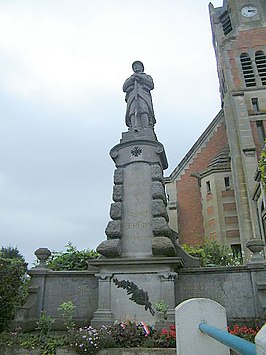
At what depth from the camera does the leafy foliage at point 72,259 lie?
13.7m

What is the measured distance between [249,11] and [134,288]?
125ft

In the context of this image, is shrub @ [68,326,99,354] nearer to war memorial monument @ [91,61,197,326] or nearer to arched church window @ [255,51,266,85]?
war memorial monument @ [91,61,197,326]

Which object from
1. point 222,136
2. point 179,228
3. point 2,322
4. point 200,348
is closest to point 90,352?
point 2,322

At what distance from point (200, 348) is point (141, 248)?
24.5 feet

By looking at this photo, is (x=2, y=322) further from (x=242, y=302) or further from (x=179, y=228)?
(x=179, y=228)

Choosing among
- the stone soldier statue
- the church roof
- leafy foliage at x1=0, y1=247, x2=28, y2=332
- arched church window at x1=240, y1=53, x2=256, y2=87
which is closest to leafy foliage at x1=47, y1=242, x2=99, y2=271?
leafy foliage at x1=0, y1=247, x2=28, y2=332

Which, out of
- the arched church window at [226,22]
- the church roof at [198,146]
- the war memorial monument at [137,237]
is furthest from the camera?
the arched church window at [226,22]

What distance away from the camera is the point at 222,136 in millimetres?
33781

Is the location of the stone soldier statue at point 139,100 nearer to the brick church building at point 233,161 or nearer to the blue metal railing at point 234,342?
the blue metal railing at point 234,342

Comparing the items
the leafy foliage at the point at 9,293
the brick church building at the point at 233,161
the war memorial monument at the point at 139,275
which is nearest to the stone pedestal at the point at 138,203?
the war memorial monument at the point at 139,275

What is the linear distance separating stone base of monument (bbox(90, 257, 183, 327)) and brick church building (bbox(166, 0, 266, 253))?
1728cm

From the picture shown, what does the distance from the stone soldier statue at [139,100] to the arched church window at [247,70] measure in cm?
2355

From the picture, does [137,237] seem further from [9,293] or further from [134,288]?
[9,293]

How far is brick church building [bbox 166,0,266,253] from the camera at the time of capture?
2666 centimetres
